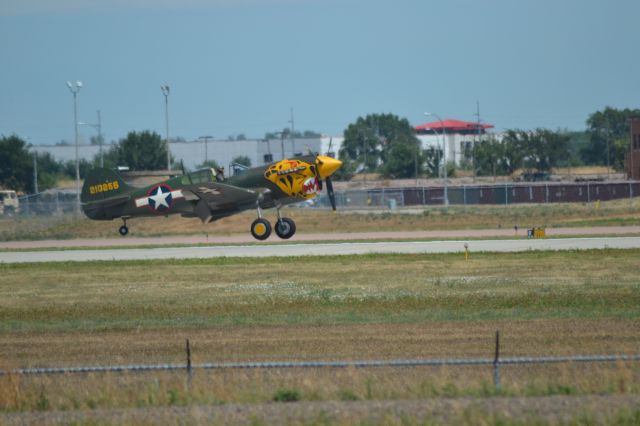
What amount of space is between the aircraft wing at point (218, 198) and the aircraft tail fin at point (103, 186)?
14.0 ft

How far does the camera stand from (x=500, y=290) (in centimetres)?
3048

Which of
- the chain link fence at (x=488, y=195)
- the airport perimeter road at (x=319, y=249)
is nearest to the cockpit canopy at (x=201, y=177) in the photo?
the airport perimeter road at (x=319, y=249)

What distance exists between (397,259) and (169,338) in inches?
720

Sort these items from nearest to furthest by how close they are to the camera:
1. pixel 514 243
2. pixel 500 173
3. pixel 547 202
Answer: pixel 514 243, pixel 547 202, pixel 500 173

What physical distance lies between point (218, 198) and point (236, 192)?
80 centimetres

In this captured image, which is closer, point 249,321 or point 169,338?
point 169,338

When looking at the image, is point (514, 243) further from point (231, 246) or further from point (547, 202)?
point (547, 202)

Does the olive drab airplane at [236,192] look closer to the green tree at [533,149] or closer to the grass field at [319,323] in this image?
the grass field at [319,323]

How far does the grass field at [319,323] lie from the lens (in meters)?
15.7

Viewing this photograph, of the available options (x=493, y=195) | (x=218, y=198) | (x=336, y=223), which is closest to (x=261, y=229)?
(x=218, y=198)

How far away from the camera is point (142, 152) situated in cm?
10906

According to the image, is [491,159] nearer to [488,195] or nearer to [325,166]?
[488,195]

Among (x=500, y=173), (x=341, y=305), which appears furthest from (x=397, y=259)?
(x=500, y=173)

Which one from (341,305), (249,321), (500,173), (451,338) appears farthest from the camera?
(500,173)
